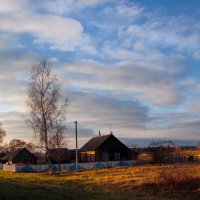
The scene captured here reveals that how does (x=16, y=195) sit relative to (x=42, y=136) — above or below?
below

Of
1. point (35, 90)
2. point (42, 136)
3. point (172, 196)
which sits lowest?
point (172, 196)

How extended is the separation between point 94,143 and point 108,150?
3.57 metres

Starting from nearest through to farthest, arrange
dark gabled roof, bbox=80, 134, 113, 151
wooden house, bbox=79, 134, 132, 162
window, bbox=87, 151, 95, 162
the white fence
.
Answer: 1. the white fence
2. wooden house, bbox=79, 134, 132, 162
3. dark gabled roof, bbox=80, 134, 113, 151
4. window, bbox=87, 151, 95, 162

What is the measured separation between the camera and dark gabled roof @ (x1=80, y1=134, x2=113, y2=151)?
65175 mm

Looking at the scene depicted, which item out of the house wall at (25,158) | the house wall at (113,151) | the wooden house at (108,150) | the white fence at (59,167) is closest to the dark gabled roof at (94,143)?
the wooden house at (108,150)

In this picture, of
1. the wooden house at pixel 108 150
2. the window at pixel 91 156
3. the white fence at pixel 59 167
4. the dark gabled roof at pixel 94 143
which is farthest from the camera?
the window at pixel 91 156

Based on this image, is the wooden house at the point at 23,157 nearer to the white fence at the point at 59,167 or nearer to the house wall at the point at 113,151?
the house wall at the point at 113,151

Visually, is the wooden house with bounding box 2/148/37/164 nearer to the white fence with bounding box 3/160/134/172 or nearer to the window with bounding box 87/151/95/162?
the window with bounding box 87/151/95/162

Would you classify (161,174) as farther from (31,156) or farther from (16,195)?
(31,156)

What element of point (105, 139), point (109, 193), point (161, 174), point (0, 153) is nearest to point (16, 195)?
point (109, 193)

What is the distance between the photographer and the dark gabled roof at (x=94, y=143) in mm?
65175

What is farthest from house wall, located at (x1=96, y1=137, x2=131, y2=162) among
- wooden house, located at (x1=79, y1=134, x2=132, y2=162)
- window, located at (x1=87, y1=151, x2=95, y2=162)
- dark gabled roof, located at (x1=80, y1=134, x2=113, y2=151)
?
window, located at (x1=87, y1=151, x2=95, y2=162)

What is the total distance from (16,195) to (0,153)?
7723cm

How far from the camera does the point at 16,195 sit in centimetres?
2083
